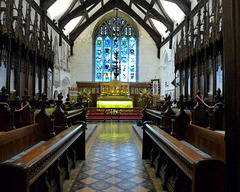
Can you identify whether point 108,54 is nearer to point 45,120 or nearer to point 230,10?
point 45,120

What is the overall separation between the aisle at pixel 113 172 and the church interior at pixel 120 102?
2 cm

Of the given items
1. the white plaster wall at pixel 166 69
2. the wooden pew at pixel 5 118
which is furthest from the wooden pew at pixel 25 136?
the white plaster wall at pixel 166 69

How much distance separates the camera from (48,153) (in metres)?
1.61

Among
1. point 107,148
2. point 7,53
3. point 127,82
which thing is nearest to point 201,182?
point 107,148

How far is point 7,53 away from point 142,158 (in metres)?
4.90

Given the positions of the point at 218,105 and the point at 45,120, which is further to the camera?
the point at 45,120

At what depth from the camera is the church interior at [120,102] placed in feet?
4.07

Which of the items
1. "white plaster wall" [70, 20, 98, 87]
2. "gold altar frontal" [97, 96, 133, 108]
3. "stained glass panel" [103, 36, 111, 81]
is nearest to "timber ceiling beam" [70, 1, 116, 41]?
"white plaster wall" [70, 20, 98, 87]

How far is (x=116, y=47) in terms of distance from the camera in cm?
1642

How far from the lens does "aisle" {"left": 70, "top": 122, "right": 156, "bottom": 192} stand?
2520mm

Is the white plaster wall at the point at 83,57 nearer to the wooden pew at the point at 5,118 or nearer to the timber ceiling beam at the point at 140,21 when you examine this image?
the timber ceiling beam at the point at 140,21

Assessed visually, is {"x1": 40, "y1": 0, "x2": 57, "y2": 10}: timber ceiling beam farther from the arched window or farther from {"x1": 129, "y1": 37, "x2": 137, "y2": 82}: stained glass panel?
{"x1": 129, "y1": 37, "x2": 137, "y2": 82}: stained glass panel

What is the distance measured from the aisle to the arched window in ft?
39.6

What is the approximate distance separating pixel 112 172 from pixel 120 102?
871 centimetres
